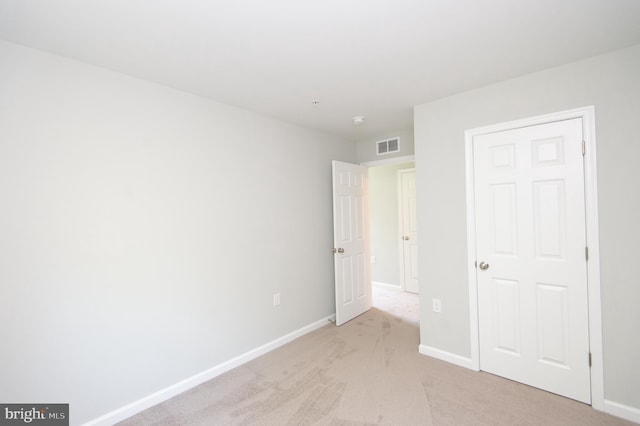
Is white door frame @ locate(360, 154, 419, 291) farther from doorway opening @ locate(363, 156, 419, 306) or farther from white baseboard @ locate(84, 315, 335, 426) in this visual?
white baseboard @ locate(84, 315, 335, 426)

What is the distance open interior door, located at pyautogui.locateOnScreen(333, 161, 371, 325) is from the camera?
366 cm

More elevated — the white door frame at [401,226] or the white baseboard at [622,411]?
the white door frame at [401,226]

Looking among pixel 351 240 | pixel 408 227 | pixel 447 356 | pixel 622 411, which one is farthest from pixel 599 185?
pixel 408 227

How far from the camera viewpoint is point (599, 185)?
202 centimetres

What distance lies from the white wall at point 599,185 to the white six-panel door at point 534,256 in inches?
5.1

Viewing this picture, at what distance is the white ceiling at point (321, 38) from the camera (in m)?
1.48

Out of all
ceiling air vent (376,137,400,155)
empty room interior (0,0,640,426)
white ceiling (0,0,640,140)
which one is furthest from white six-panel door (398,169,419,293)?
white ceiling (0,0,640,140)

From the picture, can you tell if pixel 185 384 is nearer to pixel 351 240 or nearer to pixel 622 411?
pixel 351 240

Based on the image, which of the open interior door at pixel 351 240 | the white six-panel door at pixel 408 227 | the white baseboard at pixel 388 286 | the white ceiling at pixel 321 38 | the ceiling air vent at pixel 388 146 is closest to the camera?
the white ceiling at pixel 321 38

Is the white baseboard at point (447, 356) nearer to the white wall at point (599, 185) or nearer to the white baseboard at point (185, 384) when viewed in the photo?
the white wall at point (599, 185)

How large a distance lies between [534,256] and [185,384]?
2987mm

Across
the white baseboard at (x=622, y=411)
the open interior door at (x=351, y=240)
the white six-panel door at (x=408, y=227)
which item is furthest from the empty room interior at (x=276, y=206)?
the white six-panel door at (x=408, y=227)

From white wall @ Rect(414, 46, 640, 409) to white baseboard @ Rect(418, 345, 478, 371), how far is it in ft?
0.14

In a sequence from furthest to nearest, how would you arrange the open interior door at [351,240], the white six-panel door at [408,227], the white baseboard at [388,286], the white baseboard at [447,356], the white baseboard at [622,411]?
the white baseboard at [388,286], the white six-panel door at [408,227], the open interior door at [351,240], the white baseboard at [447,356], the white baseboard at [622,411]
